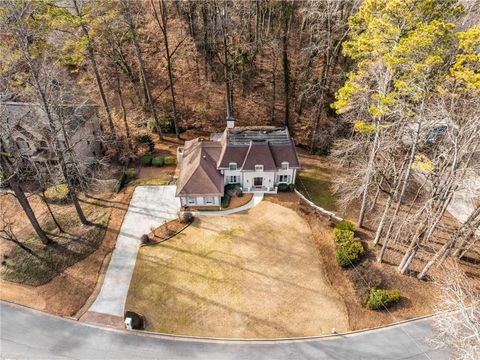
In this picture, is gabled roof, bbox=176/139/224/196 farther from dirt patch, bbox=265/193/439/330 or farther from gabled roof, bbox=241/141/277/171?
dirt patch, bbox=265/193/439/330

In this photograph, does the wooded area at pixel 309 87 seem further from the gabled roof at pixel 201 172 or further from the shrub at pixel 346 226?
the gabled roof at pixel 201 172

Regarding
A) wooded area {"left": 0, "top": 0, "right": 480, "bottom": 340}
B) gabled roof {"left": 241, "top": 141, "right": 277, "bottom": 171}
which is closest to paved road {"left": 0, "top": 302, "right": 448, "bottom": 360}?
wooded area {"left": 0, "top": 0, "right": 480, "bottom": 340}

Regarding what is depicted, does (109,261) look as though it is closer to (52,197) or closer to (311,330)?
(52,197)

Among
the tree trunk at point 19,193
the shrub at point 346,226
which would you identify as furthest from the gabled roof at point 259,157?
the tree trunk at point 19,193

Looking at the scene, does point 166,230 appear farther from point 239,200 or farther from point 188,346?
point 188,346

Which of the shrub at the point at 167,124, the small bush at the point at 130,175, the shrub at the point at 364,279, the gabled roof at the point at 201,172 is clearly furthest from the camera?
the shrub at the point at 167,124

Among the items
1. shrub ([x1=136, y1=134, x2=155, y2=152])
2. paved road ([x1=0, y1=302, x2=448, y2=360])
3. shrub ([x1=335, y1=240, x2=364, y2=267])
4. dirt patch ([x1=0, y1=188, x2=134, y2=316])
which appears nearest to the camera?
paved road ([x1=0, y1=302, x2=448, y2=360])
